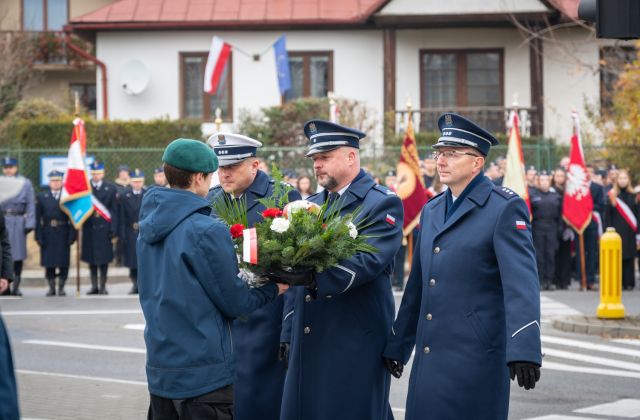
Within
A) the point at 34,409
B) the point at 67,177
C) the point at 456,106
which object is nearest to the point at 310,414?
the point at 34,409

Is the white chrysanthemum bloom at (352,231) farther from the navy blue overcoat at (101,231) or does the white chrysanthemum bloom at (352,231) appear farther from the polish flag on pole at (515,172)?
the navy blue overcoat at (101,231)

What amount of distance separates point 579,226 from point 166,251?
1590 cm

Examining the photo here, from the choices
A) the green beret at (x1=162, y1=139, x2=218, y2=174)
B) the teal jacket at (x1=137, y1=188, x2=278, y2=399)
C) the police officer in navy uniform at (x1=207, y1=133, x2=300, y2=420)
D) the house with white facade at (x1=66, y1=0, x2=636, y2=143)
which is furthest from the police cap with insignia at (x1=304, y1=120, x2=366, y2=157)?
the house with white facade at (x1=66, y1=0, x2=636, y2=143)

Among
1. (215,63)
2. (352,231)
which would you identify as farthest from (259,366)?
(215,63)

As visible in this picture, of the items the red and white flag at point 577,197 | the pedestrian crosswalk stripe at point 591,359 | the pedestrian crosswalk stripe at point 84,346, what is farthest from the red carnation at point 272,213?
the red and white flag at point 577,197

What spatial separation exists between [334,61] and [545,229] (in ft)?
48.2

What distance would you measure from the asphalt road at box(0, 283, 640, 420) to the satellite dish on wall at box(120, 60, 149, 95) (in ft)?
54.1

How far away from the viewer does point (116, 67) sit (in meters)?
34.6

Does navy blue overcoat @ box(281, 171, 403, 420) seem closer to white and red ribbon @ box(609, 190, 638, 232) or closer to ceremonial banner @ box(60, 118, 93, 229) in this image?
ceremonial banner @ box(60, 118, 93, 229)

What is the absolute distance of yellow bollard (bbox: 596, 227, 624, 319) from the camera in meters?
15.9

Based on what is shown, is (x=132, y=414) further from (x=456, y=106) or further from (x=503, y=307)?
(x=456, y=106)

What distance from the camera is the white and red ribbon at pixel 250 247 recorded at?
→ 6.04 m

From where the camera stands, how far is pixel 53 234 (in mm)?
20344

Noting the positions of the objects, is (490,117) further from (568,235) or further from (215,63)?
(568,235)
